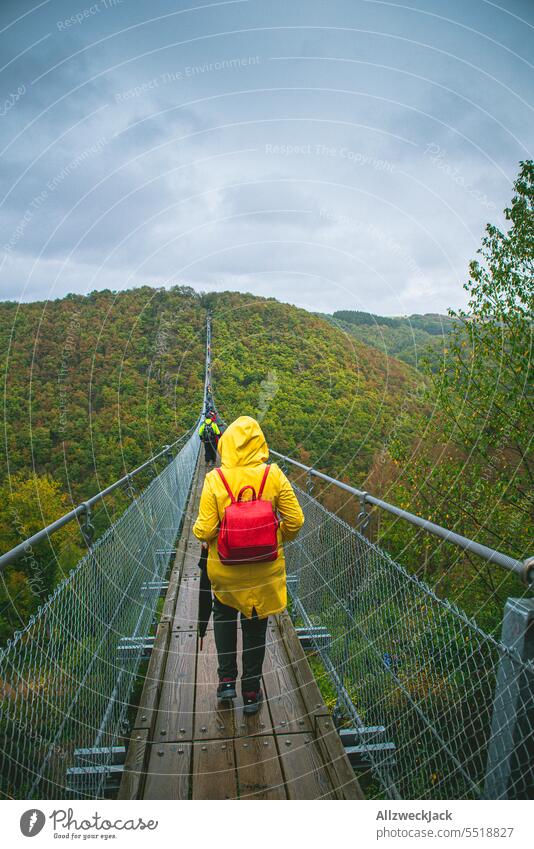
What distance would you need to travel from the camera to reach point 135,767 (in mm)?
2137

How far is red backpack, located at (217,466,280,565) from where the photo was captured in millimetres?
2242

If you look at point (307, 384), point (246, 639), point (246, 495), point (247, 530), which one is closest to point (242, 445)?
point (246, 495)

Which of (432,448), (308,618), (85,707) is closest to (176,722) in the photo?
A: (85,707)

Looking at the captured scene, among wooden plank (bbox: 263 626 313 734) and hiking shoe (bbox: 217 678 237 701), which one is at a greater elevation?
hiking shoe (bbox: 217 678 237 701)

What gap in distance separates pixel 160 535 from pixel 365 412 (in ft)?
59.4

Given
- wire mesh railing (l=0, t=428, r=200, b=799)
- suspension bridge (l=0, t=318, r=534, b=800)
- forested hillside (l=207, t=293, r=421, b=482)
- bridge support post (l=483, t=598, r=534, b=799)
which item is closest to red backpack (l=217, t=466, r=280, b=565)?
suspension bridge (l=0, t=318, r=534, b=800)

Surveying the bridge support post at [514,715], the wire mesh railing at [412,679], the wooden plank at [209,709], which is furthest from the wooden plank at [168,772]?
the bridge support post at [514,715]

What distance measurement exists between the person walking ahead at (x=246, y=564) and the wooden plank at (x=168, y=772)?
1.30 ft

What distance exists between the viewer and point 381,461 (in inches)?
797

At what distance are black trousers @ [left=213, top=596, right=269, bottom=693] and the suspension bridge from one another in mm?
206

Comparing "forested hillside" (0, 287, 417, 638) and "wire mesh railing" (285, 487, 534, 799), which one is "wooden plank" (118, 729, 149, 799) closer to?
"wire mesh railing" (285, 487, 534, 799)

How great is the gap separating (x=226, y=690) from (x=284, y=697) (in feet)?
1.05

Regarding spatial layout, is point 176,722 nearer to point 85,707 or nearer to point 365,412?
point 85,707
